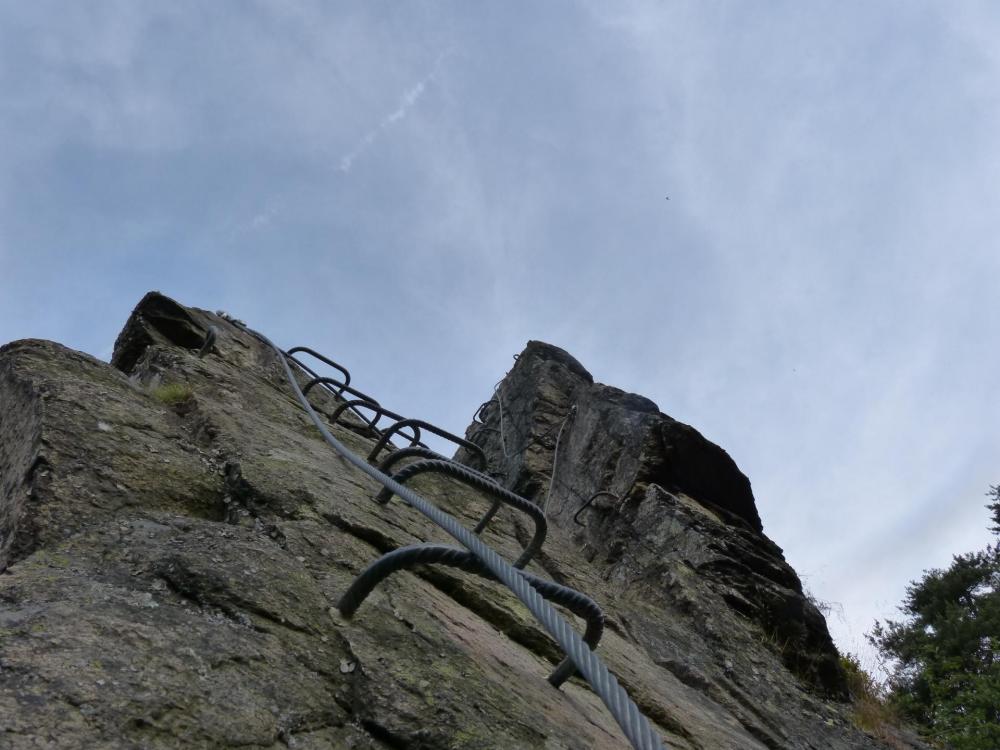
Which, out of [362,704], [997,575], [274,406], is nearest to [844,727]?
[274,406]

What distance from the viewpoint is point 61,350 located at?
3371 millimetres

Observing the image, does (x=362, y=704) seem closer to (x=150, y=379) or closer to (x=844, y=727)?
(x=150, y=379)

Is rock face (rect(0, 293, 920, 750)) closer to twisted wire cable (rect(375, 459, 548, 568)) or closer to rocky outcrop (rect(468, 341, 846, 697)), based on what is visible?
twisted wire cable (rect(375, 459, 548, 568))

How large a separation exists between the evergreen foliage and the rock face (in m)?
2.85

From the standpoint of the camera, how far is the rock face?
157 cm

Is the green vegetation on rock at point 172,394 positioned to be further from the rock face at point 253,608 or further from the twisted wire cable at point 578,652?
the twisted wire cable at point 578,652

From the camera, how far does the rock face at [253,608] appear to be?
157cm

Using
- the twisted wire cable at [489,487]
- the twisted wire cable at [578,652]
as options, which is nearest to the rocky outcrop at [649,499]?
the twisted wire cable at [489,487]

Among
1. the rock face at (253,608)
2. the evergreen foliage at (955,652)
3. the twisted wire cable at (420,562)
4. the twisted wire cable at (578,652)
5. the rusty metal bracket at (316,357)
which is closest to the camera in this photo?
the twisted wire cable at (578,652)

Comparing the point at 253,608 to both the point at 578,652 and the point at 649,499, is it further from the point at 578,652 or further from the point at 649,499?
the point at 649,499

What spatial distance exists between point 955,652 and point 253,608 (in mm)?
18483

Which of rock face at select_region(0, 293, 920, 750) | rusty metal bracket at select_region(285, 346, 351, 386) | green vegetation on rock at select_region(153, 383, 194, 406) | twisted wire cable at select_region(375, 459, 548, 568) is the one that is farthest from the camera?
rusty metal bracket at select_region(285, 346, 351, 386)

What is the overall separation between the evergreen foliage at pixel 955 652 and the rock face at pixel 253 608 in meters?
2.85

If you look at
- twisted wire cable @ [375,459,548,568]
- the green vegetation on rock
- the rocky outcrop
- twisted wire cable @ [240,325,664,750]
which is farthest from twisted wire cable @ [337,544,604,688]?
the rocky outcrop
